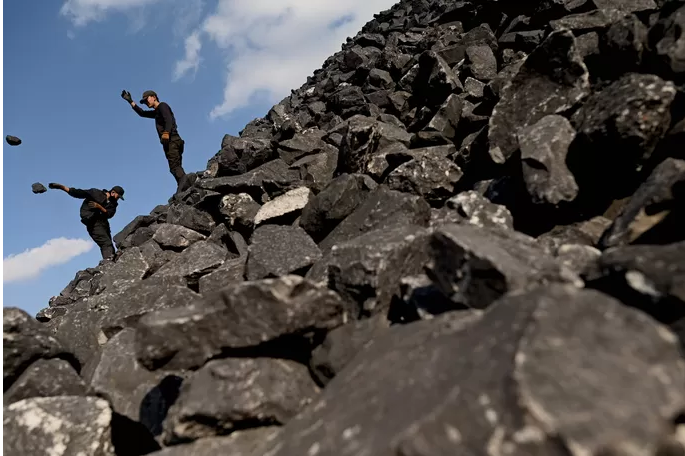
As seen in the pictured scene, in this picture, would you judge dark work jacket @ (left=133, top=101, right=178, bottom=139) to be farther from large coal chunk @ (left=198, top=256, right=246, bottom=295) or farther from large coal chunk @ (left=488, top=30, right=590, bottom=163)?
large coal chunk @ (left=488, top=30, right=590, bottom=163)

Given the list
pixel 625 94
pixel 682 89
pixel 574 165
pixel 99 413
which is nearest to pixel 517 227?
pixel 574 165

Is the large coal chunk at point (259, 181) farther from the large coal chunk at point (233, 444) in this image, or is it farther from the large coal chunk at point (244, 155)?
the large coal chunk at point (233, 444)

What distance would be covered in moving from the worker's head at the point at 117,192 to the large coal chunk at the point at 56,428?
9910 millimetres

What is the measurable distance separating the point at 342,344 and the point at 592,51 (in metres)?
4.98

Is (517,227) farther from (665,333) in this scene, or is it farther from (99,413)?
(99,413)

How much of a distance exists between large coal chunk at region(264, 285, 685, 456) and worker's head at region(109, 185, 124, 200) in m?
12.2

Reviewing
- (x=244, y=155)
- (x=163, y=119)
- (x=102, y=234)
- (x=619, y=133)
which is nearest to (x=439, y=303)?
(x=619, y=133)

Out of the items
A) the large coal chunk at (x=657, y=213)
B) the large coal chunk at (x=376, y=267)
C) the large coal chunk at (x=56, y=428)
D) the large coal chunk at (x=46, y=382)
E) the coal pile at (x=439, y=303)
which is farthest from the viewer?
the large coal chunk at (x=46, y=382)

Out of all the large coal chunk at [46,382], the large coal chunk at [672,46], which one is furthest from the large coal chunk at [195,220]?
the large coal chunk at [672,46]

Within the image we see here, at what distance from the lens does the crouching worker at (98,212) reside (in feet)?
40.8

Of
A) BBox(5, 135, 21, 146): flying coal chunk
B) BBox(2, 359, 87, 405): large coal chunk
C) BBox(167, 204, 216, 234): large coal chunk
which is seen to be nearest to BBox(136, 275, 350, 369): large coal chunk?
BBox(2, 359, 87, 405): large coal chunk

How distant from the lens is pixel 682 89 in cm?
447

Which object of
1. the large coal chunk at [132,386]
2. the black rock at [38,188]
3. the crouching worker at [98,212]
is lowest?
the large coal chunk at [132,386]

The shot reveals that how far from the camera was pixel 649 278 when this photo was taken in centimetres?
260
